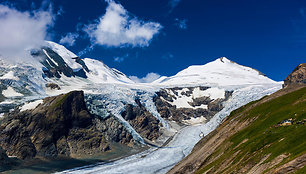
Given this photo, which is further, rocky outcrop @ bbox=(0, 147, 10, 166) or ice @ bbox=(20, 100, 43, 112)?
ice @ bbox=(20, 100, 43, 112)

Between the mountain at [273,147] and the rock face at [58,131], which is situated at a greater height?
the rock face at [58,131]

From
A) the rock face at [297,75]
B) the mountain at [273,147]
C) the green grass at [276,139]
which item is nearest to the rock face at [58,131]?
the mountain at [273,147]

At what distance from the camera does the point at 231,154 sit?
3978 cm

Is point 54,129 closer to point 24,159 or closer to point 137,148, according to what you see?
point 24,159

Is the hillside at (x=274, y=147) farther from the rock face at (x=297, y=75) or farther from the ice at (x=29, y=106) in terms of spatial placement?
the ice at (x=29, y=106)

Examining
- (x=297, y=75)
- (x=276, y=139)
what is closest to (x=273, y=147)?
(x=276, y=139)

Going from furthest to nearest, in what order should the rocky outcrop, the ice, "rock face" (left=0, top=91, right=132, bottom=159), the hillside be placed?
the ice, "rock face" (left=0, top=91, right=132, bottom=159), the rocky outcrop, the hillside

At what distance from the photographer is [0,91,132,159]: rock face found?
139000 millimetres

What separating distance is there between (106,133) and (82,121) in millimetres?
17897

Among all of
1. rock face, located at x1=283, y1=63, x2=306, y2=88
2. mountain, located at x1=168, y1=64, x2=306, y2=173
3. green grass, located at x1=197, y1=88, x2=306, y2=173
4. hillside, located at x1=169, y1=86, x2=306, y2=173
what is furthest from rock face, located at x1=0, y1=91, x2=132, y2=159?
green grass, located at x1=197, y1=88, x2=306, y2=173

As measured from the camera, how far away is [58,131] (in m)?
154

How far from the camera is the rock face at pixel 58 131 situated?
139 metres

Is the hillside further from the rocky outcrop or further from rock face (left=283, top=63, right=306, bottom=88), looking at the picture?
rock face (left=283, top=63, right=306, bottom=88)

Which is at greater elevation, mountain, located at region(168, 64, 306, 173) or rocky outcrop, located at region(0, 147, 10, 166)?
rocky outcrop, located at region(0, 147, 10, 166)
